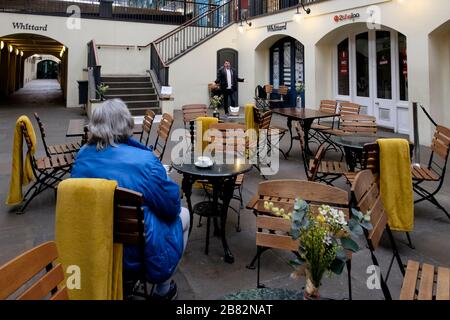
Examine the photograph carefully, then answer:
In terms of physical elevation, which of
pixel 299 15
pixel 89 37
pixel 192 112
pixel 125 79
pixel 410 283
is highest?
pixel 89 37

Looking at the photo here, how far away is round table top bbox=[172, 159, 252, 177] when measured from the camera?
2.87 m

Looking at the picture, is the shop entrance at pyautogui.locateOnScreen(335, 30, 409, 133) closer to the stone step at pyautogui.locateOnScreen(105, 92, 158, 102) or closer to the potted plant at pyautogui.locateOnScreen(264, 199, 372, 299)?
the stone step at pyautogui.locateOnScreen(105, 92, 158, 102)

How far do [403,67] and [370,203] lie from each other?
Result: 761cm

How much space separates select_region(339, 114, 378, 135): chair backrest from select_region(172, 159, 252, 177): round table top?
9.41ft

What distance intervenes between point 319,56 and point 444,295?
32.8 feet

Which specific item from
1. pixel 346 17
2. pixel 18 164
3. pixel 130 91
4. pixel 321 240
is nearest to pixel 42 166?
pixel 18 164

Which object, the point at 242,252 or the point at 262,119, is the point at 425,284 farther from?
the point at 262,119

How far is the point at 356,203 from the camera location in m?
1.99

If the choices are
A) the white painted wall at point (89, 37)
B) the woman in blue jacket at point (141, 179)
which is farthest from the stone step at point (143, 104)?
the woman in blue jacket at point (141, 179)

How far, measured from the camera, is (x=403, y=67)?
28.1ft

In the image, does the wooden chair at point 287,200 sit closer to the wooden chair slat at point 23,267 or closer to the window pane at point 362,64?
the wooden chair slat at point 23,267

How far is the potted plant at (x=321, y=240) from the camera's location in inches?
56.4
